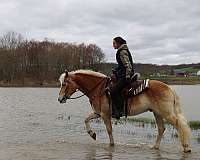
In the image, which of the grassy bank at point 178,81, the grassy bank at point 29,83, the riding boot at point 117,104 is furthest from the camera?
the grassy bank at point 178,81

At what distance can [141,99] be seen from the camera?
1124cm

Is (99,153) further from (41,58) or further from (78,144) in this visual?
(41,58)

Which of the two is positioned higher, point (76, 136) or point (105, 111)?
point (105, 111)

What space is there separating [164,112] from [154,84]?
0.83 meters

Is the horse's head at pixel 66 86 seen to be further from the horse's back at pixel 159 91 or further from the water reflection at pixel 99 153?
the horse's back at pixel 159 91

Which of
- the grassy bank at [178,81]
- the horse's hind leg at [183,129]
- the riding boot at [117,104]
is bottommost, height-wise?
the horse's hind leg at [183,129]

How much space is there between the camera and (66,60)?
10638 cm

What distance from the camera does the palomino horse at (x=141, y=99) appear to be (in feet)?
36.1

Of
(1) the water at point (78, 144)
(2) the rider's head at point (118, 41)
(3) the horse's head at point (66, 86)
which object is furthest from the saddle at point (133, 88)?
(1) the water at point (78, 144)

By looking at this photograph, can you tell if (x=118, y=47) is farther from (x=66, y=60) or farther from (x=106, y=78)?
(x=66, y=60)

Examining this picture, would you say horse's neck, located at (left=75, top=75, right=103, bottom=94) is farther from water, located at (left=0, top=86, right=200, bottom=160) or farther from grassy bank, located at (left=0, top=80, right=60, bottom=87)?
grassy bank, located at (left=0, top=80, right=60, bottom=87)

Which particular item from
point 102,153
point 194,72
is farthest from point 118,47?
point 194,72

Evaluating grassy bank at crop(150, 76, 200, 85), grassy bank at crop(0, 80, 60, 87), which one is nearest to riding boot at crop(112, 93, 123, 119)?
grassy bank at crop(0, 80, 60, 87)

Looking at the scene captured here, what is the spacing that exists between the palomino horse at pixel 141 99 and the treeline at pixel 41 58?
87588 mm
